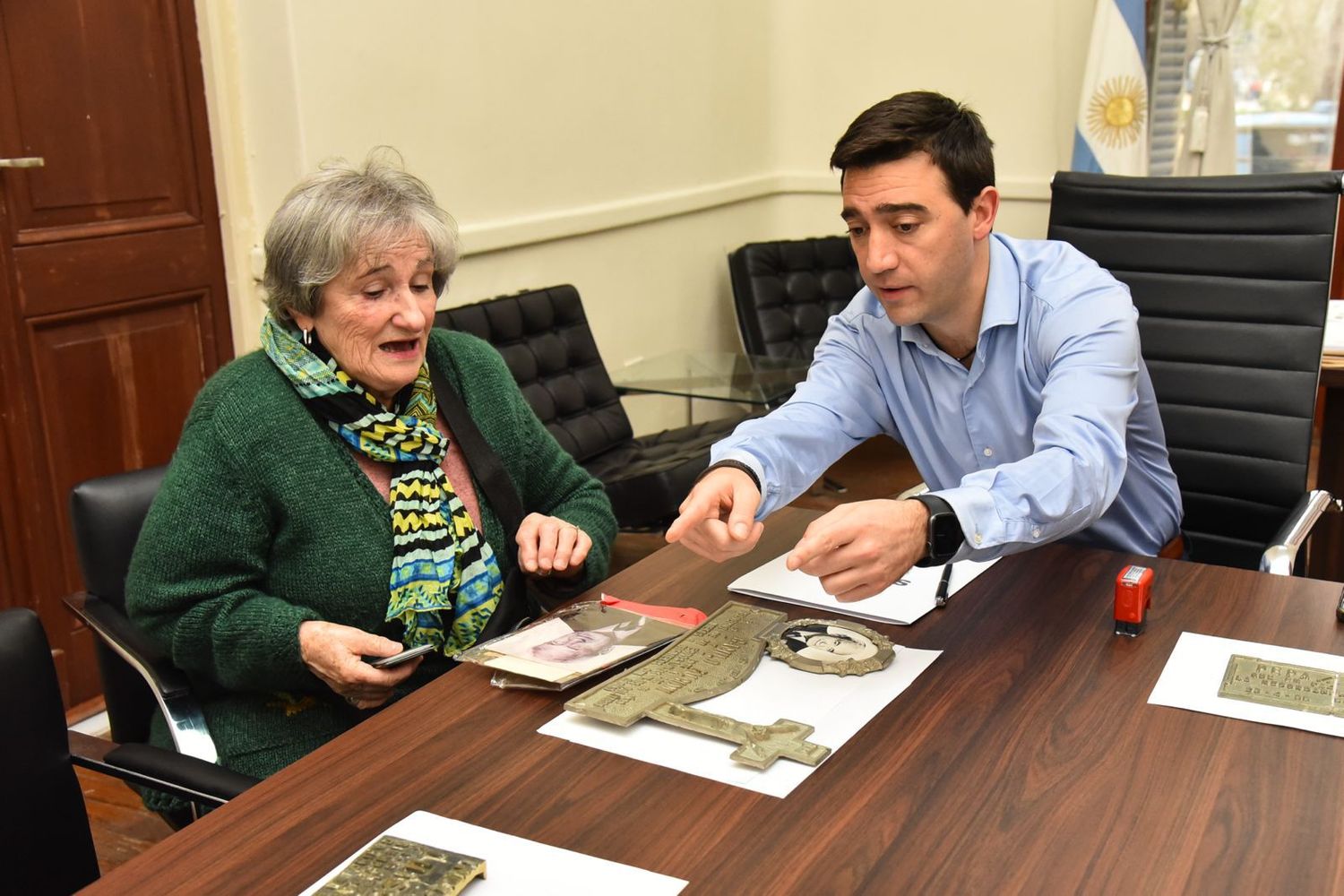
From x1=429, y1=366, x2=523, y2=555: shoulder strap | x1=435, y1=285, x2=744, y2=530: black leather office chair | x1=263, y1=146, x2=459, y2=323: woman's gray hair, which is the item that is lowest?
x1=435, y1=285, x2=744, y2=530: black leather office chair

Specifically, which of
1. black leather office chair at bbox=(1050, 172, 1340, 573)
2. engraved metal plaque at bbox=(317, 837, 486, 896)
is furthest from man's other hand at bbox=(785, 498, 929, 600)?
black leather office chair at bbox=(1050, 172, 1340, 573)

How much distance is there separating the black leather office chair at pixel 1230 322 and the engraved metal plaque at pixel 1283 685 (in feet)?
2.72

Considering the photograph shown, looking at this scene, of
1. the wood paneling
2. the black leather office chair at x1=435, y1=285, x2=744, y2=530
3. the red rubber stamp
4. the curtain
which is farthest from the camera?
the curtain

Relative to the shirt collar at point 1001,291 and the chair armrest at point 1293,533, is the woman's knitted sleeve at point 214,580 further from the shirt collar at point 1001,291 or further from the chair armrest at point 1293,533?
the chair armrest at point 1293,533

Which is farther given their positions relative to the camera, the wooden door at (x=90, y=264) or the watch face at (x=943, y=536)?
the wooden door at (x=90, y=264)

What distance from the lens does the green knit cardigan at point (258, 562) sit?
1.71 meters

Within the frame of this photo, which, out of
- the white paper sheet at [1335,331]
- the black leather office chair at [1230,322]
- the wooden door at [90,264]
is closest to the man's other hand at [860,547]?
the black leather office chair at [1230,322]

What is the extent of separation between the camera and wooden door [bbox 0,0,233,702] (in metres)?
2.84

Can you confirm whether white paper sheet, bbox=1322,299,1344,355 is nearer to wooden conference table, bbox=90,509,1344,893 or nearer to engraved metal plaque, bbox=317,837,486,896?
wooden conference table, bbox=90,509,1344,893

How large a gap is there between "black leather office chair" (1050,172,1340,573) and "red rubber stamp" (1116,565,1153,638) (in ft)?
2.54

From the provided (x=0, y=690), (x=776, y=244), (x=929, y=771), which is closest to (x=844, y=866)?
(x=929, y=771)

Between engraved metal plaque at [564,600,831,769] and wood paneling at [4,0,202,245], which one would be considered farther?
wood paneling at [4,0,202,245]

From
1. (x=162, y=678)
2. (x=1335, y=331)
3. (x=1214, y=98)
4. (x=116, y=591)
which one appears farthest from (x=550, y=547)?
(x=1214, y=98)

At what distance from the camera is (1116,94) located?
15.4 feet
